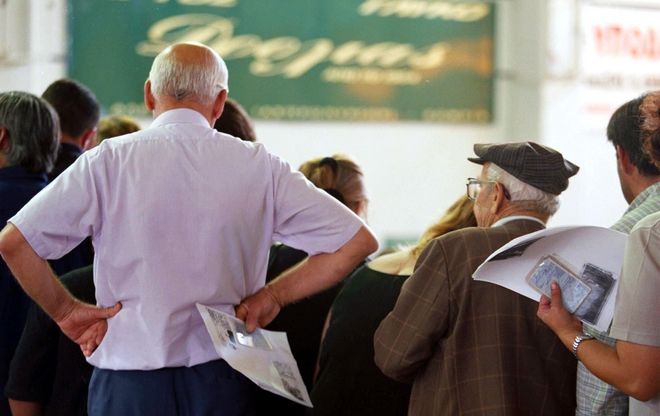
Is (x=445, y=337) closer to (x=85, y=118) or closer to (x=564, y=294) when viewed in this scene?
(x=564, y=294)

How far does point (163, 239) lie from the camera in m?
2.51

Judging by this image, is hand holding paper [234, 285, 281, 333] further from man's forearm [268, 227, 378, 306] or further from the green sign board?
the green sign board

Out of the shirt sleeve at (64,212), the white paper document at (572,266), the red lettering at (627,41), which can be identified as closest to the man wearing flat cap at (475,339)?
the white paper document at (572,266)

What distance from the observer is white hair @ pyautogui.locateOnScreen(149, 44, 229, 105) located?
260 centimetres

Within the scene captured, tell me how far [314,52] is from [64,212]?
21.2ft

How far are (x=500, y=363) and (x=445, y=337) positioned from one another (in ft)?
0.50

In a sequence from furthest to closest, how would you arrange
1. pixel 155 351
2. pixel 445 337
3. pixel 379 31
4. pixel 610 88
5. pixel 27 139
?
pixel 610 88, pixel 379 31, pixel 27 139, pixel 445 337, pixel 155 351

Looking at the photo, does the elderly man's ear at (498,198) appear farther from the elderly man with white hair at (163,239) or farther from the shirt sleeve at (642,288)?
the shirt sleeve at (642,288)

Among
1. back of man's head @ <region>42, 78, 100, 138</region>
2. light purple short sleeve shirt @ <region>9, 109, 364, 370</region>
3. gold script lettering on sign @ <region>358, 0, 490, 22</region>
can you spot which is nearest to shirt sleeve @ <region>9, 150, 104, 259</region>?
light purple short sleeve shirt @ <region>9, 109, 364, 370</region>

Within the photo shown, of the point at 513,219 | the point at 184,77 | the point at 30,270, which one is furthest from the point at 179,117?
the point at 513,219

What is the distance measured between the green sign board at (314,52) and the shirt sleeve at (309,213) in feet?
18.1

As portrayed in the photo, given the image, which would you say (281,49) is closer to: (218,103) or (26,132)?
(26,132)

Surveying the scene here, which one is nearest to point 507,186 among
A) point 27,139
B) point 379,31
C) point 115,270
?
point 115,270

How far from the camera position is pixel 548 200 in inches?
109
